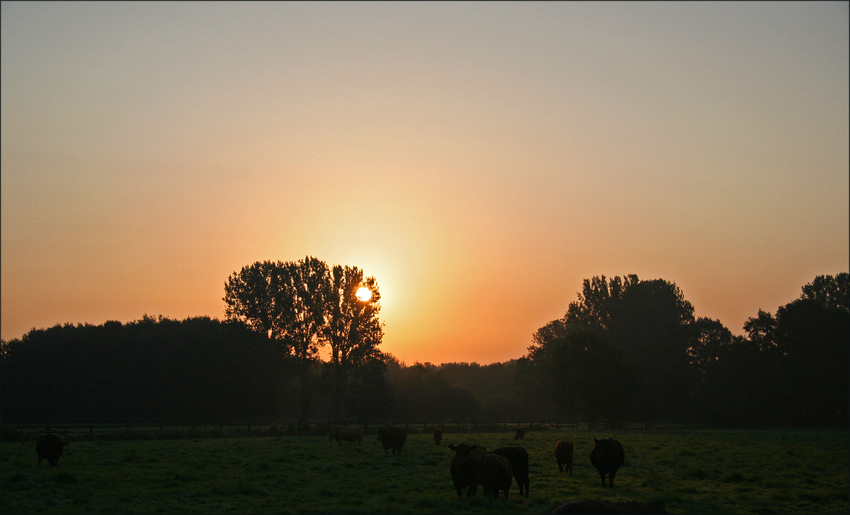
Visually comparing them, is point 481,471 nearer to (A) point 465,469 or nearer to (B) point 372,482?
(A) point 465,469

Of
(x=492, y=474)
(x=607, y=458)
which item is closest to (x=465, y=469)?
(x=492, y=474)

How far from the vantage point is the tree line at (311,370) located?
59750 mm

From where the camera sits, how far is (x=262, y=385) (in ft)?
208

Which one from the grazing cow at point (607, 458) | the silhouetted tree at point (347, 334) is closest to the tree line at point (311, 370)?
the silhouetted tree at point (347, 334)

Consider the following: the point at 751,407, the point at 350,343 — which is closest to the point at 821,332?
the point at 751,407

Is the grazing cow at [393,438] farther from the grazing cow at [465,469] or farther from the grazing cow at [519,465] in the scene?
the grazing cow at [465,469]

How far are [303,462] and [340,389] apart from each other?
3814 cm

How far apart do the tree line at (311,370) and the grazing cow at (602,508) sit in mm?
50165

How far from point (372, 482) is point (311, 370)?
156ft

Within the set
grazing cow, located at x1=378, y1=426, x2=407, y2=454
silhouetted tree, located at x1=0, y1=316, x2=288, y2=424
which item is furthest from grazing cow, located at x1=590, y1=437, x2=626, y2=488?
silhouetted tree, located at x1=0, y1=316, x2=288, y2=424

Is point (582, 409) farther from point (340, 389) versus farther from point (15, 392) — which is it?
point (15, 392)

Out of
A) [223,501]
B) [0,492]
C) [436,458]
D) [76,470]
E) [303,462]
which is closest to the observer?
[223,501]

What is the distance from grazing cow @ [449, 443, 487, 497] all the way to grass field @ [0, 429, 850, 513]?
0.40 metres

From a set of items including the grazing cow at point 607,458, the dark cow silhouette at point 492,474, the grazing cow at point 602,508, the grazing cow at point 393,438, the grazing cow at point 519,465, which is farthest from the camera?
the grazing cow at point 393,438
